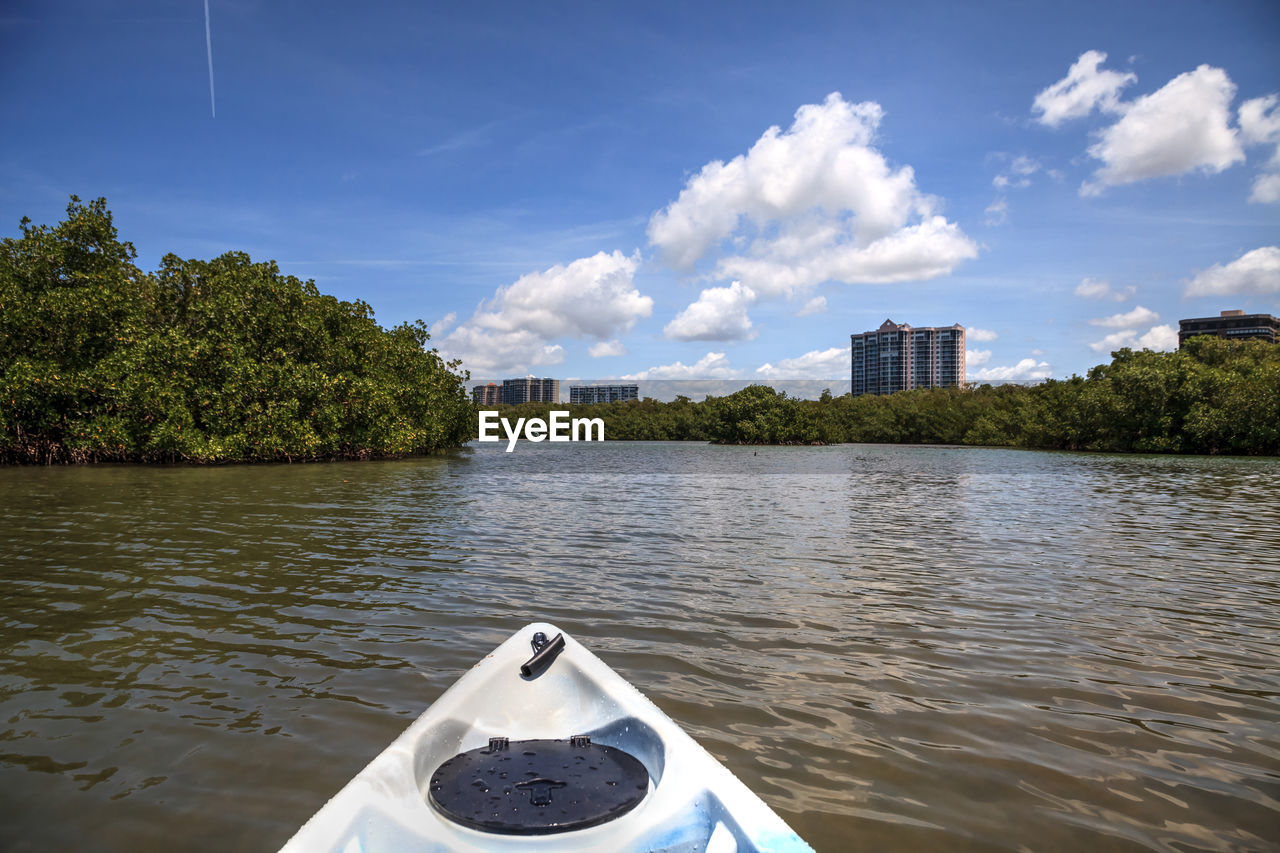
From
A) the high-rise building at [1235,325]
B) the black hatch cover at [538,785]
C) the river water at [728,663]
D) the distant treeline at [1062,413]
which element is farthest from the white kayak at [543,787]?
the high-rise building at [1235,325]

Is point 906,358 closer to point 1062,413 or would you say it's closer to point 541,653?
point 1062,413

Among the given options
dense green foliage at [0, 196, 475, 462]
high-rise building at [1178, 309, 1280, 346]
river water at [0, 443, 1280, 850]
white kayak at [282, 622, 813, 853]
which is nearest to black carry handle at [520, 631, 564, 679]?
white kayak at [282, 622, 813, 853]

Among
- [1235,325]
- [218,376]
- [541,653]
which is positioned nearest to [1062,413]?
[218,376]

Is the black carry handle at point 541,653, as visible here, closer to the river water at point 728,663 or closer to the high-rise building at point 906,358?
the river water at point 728,663

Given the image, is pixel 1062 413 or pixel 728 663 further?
pixel 1062 413

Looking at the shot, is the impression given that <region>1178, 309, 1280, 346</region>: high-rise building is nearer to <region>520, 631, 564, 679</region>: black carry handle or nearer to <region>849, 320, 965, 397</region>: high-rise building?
<region>849, 320, 965, 397</region>: high-rise building

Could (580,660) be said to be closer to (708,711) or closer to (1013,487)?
(708,711)

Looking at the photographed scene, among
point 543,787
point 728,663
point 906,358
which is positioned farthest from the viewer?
point 906,358

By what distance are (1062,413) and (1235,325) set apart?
103 m

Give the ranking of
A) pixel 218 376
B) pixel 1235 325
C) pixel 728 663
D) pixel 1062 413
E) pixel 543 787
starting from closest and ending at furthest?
pixel 543 787, pixel 728 663, pixel 218 376, pixel 1062 413, pixel 1235 325

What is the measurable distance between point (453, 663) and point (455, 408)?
51.5 meters

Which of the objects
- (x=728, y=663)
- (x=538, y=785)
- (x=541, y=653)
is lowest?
(x=728, y=663)

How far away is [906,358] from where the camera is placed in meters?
170

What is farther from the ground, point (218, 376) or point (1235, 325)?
point (1235, 325)
